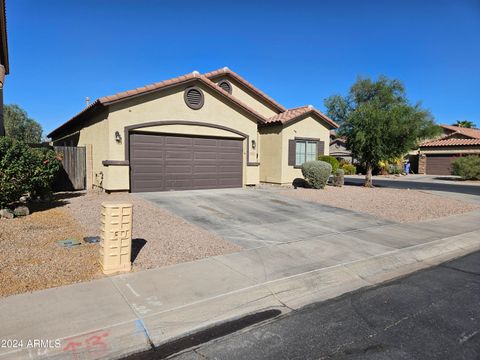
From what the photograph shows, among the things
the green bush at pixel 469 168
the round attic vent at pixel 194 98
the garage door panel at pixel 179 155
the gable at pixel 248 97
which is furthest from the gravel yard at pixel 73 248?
the green bush at pixel 469 168

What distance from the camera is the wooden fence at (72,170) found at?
45.5 feet

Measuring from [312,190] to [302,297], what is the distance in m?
11.3

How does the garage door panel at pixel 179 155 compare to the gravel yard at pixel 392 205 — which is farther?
the garage door panel at pixel 179 155

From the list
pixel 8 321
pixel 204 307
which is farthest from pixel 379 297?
pixel 8 321

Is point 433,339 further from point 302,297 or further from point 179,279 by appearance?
point 179,279

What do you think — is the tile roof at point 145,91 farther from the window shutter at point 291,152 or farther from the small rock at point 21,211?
the small rock at point 21,211

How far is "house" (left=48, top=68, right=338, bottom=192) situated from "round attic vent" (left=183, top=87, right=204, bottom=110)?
0.13 ft

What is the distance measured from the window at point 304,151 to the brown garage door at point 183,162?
10.9 ft

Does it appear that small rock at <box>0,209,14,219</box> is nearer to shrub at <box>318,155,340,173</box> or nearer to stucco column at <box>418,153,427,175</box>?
shrub at <box>318,155,340,173</box>

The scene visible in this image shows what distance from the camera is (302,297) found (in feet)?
15.8

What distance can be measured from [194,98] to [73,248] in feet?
31.1

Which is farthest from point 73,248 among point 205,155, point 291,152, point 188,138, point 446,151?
point 446,151

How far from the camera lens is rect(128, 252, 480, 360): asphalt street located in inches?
134

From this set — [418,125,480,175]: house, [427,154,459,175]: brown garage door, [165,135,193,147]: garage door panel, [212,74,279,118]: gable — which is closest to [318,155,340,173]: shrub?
[212,74,279,118]: gable
